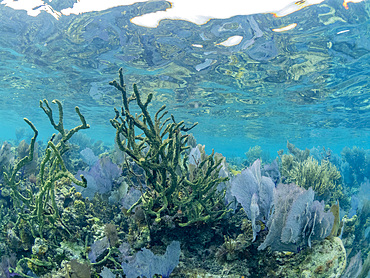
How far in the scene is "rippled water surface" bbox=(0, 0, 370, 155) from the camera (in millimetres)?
9078

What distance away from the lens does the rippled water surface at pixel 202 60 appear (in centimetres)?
908

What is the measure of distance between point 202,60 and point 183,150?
9217mm

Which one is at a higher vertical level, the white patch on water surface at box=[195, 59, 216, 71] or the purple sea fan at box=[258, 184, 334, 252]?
the white patch on water surface at box=[195, 59, 216, 71]

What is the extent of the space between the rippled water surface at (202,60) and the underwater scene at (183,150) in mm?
84

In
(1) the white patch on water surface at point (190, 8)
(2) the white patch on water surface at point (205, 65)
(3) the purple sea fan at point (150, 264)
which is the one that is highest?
(1) the white patch on water surface at point (190, 8)

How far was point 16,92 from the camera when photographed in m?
21.1

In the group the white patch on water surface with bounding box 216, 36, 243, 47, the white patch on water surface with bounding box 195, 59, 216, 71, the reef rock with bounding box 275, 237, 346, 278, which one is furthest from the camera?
the white patch on water surface with bounding box 195, 59, 216, 71

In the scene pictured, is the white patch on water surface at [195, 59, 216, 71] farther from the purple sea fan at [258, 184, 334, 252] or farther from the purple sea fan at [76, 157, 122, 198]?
the purple sea fan at [258, 184, 334, 252]

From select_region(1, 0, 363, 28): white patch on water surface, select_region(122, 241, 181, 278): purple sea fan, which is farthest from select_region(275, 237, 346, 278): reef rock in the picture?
select_region(1, 0, 363, 28): white patch on water surface

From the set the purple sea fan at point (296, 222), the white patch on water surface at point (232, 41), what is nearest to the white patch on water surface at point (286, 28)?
the white patch on water surface at point (232, 41)

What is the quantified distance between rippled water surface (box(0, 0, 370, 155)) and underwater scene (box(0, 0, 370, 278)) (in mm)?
84

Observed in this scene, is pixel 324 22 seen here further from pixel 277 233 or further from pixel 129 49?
pixel 277 233

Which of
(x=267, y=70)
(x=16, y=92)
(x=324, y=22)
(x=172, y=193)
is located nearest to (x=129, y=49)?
(x=267, y=70)

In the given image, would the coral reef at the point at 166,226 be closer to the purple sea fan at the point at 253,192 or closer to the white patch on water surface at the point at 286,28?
the purple sea fan at the point at 253,192
